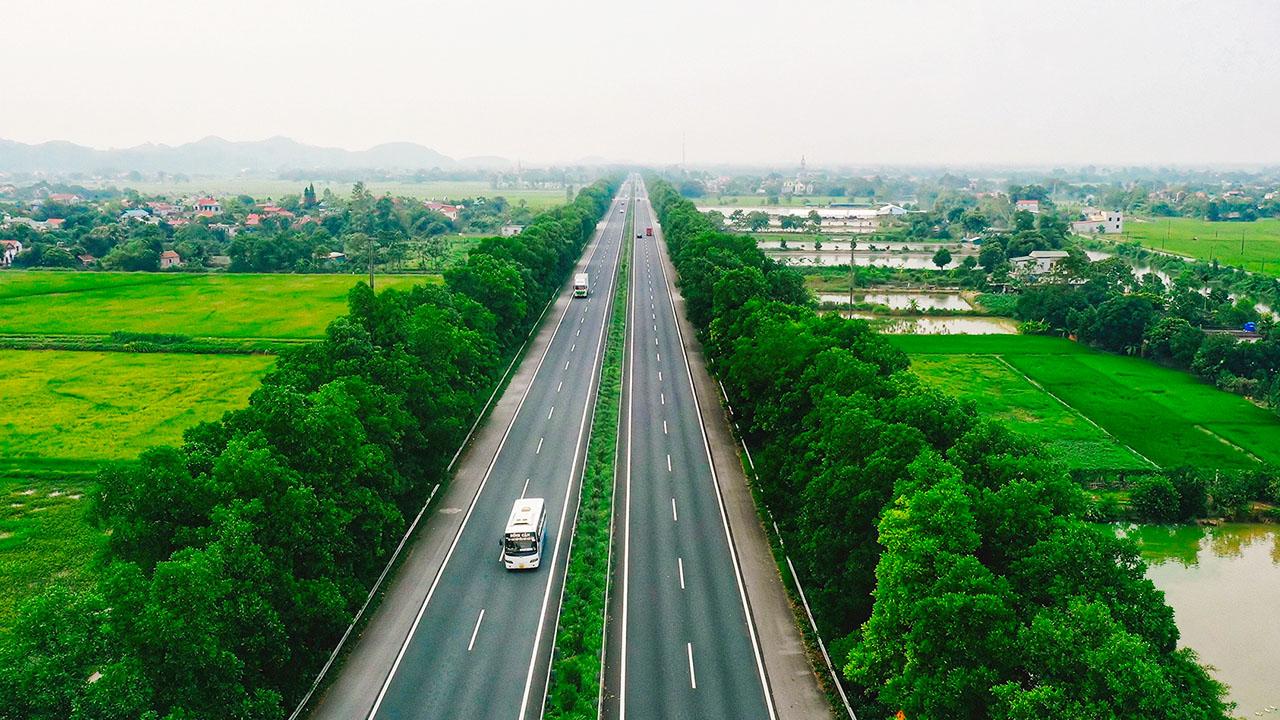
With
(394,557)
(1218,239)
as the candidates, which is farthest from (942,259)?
(394,557)

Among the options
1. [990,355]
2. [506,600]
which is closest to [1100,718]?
[506,600]

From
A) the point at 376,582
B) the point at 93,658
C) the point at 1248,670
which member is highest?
the point at 93,658

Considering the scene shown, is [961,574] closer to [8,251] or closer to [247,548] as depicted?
[247,548]

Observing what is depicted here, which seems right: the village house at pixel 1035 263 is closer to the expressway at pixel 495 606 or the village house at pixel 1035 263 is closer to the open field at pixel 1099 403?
the open field at pixel 1099 403

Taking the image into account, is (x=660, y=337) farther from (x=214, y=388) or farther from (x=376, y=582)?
(x=376, y=582)

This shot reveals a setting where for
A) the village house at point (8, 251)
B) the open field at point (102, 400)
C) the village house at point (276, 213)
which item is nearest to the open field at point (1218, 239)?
the open field at point (102, 400)

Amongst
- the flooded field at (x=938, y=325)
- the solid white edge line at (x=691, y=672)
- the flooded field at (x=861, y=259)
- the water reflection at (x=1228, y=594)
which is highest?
the flooded field at (x=861, y=259)

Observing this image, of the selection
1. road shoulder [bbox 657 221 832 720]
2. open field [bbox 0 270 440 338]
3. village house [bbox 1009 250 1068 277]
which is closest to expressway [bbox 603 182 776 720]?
road shoulder [bbox 657 221 832 720]
